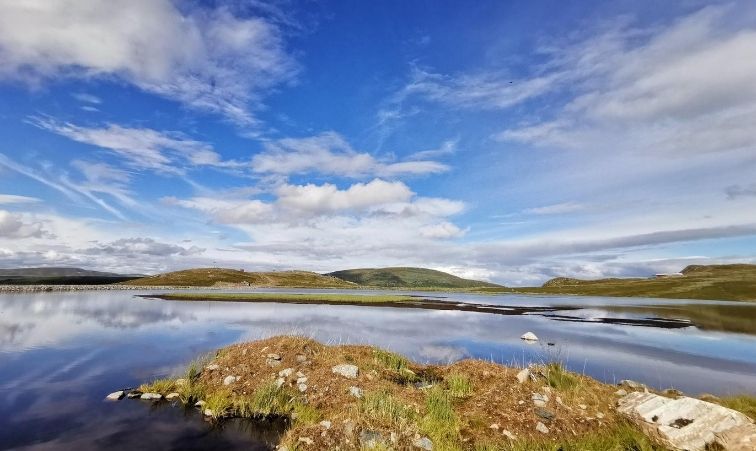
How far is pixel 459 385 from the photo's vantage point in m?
20.1

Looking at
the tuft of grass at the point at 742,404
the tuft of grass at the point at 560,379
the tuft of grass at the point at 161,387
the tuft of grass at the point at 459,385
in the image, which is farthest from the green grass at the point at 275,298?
the tuft of grass at the point at 742,404

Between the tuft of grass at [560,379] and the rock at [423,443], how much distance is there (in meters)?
7.49

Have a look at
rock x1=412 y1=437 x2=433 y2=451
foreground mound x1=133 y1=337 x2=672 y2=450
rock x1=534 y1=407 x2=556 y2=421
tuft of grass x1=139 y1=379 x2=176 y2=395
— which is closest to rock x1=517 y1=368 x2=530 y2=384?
foreground mound x1=133 y1=337 x2=672 y2=450

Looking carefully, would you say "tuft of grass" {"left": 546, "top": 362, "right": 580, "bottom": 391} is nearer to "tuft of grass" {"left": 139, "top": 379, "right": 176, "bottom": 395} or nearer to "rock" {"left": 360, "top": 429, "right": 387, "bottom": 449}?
"rock" {"left": 360, "top": 429, "right": 387, "bottom": 449}

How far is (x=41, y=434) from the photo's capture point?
632 inches

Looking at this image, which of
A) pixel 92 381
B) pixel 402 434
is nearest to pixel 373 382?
pixel 402 434

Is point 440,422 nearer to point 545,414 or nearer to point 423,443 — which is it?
point 423,443

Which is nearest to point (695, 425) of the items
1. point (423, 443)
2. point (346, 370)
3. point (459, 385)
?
point (423, 443)

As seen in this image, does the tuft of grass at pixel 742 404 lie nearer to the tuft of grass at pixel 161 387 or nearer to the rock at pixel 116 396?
the tuft of grass at pixel 161 387

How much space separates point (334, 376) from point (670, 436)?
1416cm

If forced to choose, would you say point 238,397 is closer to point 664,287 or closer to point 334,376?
point 334,376

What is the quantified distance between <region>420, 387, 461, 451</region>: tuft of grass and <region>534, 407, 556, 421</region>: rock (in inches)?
128

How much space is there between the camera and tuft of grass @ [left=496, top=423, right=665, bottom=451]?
13844mm

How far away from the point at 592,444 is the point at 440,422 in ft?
17.7
